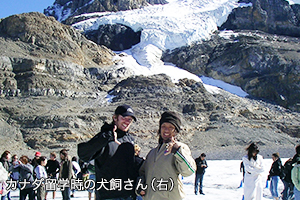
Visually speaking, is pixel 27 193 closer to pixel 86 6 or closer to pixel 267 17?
pixel 267 17

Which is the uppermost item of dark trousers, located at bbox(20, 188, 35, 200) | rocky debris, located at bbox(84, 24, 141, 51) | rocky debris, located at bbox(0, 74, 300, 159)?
rocky debris, located at bbox(84, 24, 141, 51)

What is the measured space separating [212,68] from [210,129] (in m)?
29.1

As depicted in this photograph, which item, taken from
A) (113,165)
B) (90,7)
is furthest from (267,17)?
(113,165)

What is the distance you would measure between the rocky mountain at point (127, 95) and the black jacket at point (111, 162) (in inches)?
895

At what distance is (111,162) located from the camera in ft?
9.43

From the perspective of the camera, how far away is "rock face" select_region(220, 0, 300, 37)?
75.9 metres

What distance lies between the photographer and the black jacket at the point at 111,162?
9.21ft

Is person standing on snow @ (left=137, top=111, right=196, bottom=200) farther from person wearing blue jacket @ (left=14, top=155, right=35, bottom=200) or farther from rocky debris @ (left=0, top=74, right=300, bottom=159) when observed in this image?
rocky debris @ (left=0, top=74, right=300, bottom=159)

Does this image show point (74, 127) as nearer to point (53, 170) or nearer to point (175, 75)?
point (53, 170)

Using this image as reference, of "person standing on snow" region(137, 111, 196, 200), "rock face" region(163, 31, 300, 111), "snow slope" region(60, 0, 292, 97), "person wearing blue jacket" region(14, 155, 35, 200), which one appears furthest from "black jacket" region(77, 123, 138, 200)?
"rock face" region(163, 31, 300, 111)

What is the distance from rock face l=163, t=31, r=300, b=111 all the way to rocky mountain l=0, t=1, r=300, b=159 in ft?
0.65

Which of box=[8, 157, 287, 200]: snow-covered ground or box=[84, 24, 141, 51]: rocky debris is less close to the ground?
box=[84, 24, 141, 51]: rocky debris

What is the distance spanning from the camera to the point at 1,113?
33.0 m

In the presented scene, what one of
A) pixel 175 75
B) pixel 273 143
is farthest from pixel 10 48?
pixel 273 143
